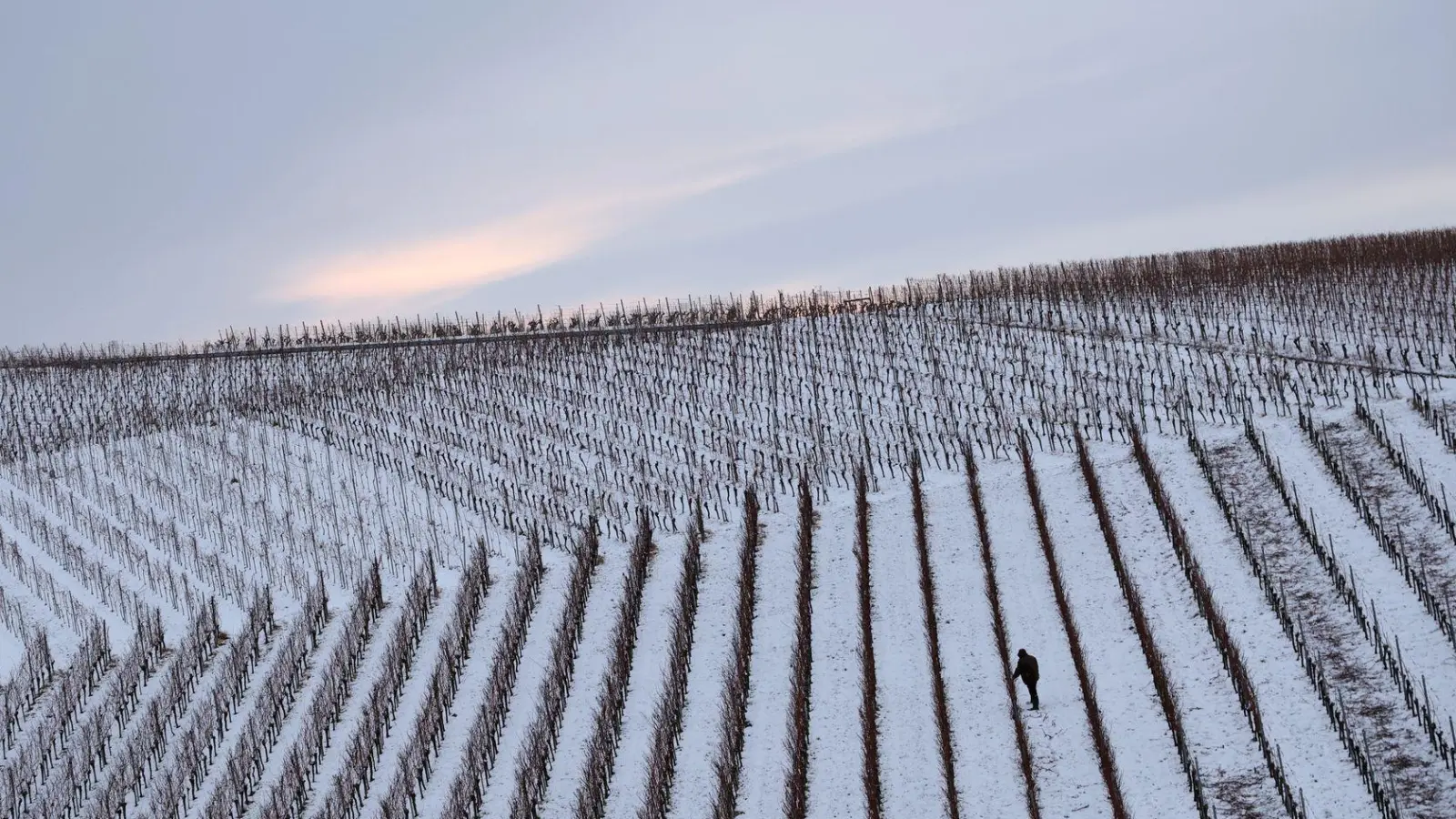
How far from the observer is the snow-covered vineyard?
17.8 meters

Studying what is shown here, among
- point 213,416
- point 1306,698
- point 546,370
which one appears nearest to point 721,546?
point 1306,698

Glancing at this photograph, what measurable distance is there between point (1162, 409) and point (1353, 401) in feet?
13.4

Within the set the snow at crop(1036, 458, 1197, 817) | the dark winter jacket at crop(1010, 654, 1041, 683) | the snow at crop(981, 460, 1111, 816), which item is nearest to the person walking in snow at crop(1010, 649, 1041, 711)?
the dark winter jacket at crop(1010, 654, 1041, 683)

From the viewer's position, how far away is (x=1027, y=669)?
1812 centimetres

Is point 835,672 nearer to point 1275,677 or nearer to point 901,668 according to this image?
point 901,668

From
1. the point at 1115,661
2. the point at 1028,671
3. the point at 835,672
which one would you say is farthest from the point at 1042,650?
the point at 835,672

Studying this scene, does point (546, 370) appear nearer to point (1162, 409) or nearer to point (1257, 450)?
point (1162, 409)

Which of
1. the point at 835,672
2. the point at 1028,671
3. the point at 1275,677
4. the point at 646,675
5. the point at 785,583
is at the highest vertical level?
the point at 785,583

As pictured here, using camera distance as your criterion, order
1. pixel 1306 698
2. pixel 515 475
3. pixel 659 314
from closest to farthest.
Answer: pixel 1306 698 → pixel 515 475 → pixel 659 314

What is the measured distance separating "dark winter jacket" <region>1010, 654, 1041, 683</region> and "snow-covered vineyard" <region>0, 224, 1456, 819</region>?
0.58m

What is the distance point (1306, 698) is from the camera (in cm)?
1745

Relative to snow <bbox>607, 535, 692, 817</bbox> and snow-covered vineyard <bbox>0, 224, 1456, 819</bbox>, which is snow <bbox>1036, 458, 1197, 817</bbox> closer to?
snow-covered vineyard <bbox>0, 224, 1456, 819</bbox>

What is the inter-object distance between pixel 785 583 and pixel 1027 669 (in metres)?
6.85

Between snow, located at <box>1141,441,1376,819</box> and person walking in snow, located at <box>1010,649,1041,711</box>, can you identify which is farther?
person walking in snow, located at <box>1010,649,1041,711</box>
